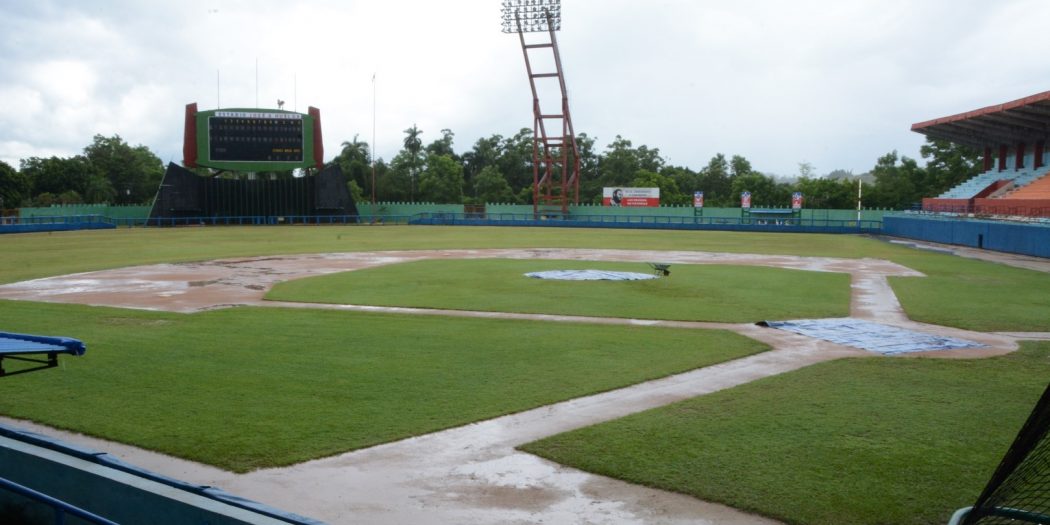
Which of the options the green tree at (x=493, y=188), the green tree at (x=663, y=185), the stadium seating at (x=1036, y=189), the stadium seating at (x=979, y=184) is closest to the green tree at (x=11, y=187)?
the green tree at (x=493, y=188)

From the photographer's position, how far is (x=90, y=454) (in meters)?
5.79

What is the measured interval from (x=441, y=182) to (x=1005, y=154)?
206 feet

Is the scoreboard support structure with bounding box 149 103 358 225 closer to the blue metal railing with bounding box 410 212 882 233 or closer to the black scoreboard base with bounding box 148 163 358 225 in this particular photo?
the black scoreboard base with bounding box 148 163 358 225

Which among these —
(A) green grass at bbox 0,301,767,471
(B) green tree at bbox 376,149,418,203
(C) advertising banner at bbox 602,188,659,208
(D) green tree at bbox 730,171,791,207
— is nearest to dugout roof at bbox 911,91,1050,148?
(D) green tree at bbox 730,171,791,207

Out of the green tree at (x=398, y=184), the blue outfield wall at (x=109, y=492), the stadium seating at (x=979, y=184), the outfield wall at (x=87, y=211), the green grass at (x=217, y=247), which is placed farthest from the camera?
the green tree at (x=398, y=184)

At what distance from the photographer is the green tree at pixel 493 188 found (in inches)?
4345

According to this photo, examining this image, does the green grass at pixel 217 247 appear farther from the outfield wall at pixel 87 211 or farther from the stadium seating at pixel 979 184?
the stadium seating at pixel 979 184

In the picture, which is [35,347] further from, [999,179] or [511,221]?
[511,221]

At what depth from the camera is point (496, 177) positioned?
11081cm

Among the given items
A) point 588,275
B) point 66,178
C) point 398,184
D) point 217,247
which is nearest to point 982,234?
point 588,275

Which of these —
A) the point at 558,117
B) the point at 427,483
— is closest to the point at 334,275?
the point at 427,483

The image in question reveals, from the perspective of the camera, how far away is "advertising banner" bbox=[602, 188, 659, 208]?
91.1m

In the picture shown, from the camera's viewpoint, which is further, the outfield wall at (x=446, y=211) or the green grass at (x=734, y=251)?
the outfield wall at (x=446, y=211)

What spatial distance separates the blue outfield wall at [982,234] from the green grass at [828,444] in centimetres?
3131
